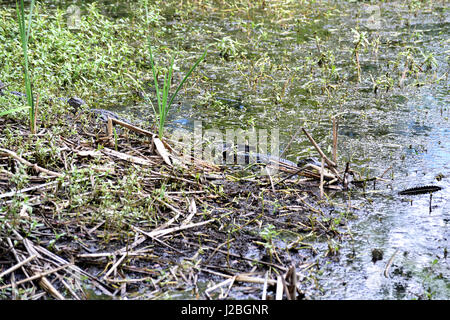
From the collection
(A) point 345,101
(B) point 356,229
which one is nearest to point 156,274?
(B) point 356,229

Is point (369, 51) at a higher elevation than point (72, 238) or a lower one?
higher

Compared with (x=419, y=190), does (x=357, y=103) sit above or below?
above

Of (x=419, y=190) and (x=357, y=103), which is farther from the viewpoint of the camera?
(x=357, y=103)

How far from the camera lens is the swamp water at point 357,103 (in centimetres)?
323

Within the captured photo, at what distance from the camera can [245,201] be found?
3.82 m

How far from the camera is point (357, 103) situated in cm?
582

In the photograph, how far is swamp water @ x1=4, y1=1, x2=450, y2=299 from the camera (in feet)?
10.6

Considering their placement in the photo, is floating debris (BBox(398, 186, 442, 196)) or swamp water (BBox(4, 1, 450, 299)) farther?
floating debris (BBox(398, 186, 442, 196))

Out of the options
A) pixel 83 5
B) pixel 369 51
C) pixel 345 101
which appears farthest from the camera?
pixel 83 5

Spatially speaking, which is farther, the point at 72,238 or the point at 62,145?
the point at 62,145

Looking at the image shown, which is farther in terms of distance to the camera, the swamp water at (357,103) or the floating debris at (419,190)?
the floating debris at (419,190)

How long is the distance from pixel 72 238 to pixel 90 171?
0.58 metres
